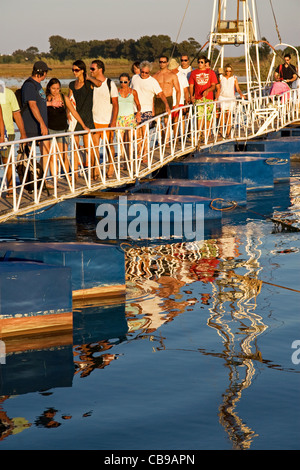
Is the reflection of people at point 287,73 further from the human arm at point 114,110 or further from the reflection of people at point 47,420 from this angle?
the reflection of people at point 47,420

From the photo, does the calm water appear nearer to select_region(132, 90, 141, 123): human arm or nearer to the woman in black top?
the woman in black top

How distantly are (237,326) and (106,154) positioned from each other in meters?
7.68

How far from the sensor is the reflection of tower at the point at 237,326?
22.4 feet

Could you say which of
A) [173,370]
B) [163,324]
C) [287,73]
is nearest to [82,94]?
[163,324]

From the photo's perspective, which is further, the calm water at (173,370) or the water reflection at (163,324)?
the water reflection at (163,324)

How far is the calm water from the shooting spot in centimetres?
661

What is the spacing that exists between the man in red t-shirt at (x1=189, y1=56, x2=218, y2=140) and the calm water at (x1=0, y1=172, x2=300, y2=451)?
289 inches

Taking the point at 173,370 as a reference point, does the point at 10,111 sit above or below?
above

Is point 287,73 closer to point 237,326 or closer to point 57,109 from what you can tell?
point 57,109

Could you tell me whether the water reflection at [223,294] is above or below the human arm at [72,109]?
below

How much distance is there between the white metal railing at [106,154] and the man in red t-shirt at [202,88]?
3.1 inches

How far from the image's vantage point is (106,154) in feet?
53.4

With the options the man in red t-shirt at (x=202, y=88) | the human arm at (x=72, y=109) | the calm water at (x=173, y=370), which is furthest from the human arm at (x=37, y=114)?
the man in red t-shirt at (x=202, y=88)
